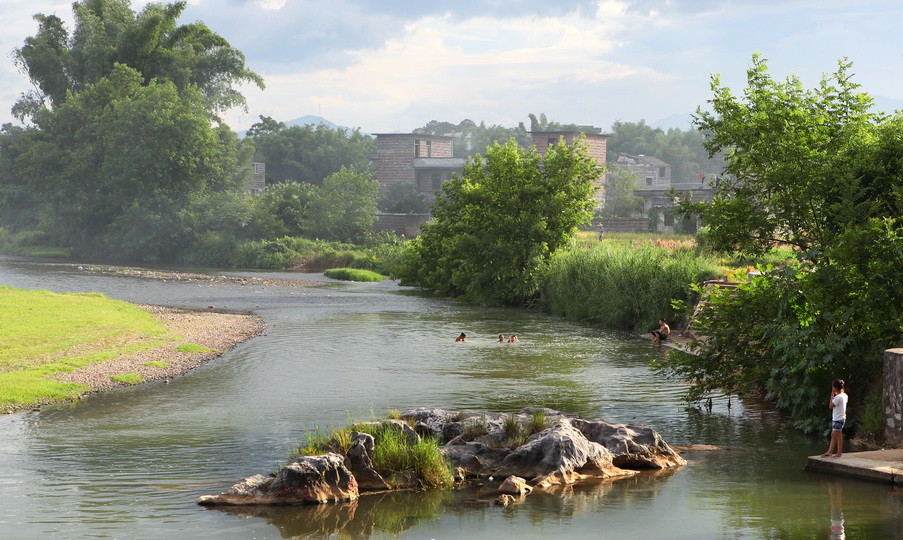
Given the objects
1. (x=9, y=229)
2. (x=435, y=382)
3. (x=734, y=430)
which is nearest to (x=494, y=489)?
(x=734, y=430)

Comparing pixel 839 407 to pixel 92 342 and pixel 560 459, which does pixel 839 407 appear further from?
pixel 92 342

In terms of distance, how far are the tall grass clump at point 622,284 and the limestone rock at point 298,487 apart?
21546mm

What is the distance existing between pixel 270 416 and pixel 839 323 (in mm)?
12303

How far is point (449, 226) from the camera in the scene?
183ft

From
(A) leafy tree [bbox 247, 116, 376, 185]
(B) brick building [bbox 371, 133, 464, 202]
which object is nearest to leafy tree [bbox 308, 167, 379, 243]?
(B) brick building [bbox 371, 133, 464, 202]

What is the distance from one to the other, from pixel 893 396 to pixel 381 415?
10260 millimetres

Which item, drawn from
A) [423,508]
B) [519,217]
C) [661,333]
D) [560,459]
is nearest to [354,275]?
[519,217]

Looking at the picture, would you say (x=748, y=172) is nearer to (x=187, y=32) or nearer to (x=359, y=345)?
(x=359, y=345)

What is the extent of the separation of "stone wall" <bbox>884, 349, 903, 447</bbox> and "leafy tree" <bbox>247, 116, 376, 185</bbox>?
108m

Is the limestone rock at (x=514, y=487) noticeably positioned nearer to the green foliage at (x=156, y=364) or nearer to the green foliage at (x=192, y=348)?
the green foliage at (x=156, y=364)

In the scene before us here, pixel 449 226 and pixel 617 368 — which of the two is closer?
pixel 617 368

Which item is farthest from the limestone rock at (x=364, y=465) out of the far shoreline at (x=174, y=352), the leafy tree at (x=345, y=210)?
the leafy tree at (x=345, y=210)

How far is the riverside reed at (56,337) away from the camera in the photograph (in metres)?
23.4

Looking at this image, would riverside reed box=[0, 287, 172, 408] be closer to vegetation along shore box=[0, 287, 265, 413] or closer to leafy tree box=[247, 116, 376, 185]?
vegetation along shore box=[0, 287, 265, 413]
